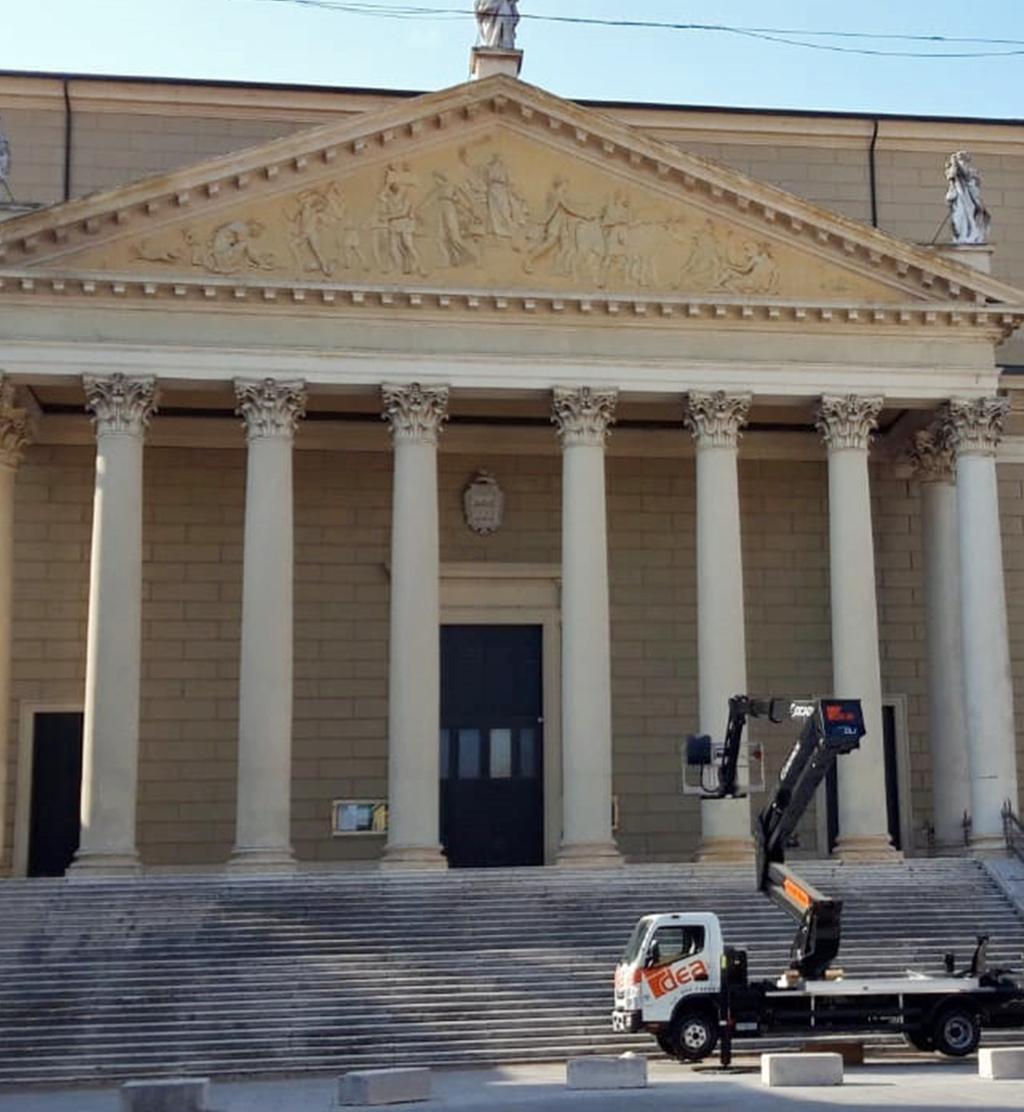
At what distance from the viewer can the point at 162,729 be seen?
3619 centimetres

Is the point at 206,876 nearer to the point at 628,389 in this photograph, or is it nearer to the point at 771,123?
the point at 628,389

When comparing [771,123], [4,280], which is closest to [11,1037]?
[4,280]

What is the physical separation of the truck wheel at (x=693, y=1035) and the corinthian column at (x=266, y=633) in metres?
9.96

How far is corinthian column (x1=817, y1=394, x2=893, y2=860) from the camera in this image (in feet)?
107

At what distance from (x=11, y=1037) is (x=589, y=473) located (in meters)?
14.7

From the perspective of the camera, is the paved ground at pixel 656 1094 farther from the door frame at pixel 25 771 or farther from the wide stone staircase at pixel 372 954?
the door frame at pixel 25 771

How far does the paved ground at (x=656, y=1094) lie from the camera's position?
18281 millimetres

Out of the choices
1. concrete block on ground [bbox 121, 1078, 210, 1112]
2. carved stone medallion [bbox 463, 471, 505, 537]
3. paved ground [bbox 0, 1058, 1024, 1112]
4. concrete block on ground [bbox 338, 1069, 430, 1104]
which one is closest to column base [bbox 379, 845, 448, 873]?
paved ground [bbox 0, 1058, 1024, 1112]

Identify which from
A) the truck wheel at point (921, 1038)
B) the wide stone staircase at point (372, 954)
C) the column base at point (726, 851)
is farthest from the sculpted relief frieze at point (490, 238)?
the truck wheel at point (921, 1038)

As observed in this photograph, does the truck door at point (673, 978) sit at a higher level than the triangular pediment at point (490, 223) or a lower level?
lower

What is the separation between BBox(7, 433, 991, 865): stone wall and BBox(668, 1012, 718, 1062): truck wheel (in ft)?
45.4

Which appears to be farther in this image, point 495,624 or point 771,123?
point 771,123

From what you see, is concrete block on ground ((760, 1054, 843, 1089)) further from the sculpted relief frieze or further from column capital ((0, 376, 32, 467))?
column capital ((0, 376, 32, 467))

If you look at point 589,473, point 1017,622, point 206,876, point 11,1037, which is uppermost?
point 589,473
